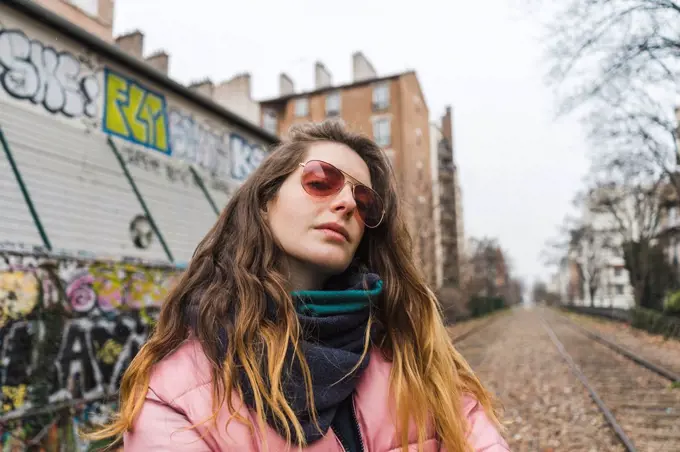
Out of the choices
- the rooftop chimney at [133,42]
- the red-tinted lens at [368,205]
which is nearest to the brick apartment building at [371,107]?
the rooftop chimney at [133,42]

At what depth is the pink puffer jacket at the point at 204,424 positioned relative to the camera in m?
1.17

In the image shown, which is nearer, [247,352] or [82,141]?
[247,352]

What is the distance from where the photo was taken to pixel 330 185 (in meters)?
1.59

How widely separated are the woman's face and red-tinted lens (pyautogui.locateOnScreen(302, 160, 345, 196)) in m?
0.02

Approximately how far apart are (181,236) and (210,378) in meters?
7.11

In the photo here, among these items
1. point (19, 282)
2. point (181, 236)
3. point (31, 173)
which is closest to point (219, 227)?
point (19, 282)

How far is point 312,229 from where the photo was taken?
1508mm

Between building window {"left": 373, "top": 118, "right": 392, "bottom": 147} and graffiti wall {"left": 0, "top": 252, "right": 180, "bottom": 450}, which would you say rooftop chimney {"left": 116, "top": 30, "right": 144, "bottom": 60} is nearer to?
building window {"left": 373, "top": 118, "right": 392, "bottom": 147}

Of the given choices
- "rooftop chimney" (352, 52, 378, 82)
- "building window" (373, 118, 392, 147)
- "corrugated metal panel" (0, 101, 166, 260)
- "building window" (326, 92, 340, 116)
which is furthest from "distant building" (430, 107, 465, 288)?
"corrugated metal panel" (0, 101, 166, 260)

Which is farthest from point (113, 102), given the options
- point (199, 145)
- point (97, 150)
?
point (199, 145)

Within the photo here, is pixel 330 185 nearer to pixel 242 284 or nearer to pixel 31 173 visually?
pixel 242 284

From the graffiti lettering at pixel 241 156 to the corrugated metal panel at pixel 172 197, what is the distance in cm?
146

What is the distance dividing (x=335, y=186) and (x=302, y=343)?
1.69 ft

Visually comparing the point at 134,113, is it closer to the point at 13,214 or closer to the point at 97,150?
the point at 97,150
